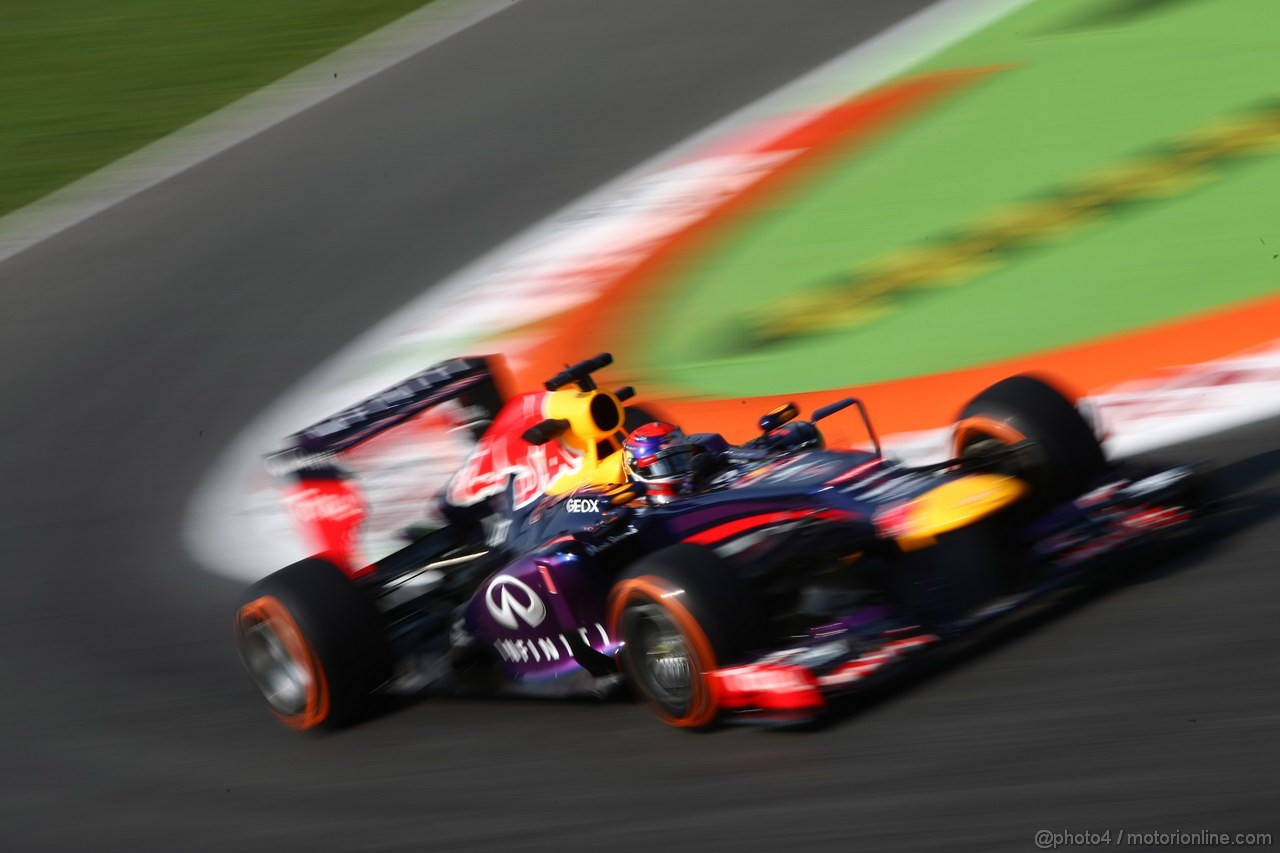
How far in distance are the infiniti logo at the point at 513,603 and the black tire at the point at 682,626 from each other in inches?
16.5

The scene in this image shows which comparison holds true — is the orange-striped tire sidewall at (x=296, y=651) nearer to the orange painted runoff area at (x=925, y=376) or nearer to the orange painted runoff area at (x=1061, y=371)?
the orange painted runoff area at (x=925, y=376)

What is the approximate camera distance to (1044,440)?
5562mm

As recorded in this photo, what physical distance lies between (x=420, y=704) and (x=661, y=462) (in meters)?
1.33

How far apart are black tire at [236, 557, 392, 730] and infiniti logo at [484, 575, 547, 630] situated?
49cm

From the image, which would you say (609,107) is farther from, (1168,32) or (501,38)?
(1168,32)

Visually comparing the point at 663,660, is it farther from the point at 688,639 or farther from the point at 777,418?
the point at 777,418

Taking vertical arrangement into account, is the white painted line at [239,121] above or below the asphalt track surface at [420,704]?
above

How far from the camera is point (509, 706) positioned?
5.84 meters

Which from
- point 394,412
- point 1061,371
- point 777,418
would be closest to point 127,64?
point 394,412

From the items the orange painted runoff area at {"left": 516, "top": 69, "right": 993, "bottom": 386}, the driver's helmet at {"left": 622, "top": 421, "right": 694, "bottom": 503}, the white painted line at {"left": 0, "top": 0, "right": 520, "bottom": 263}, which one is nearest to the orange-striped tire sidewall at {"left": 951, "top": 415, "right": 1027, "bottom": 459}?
the driver's helmet at {"left": 622, "top": 421, "right": 694, "bottom": 503}

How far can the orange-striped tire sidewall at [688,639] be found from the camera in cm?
483

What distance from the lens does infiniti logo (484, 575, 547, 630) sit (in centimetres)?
551

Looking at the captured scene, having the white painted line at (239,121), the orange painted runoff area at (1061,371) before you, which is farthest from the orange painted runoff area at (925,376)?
the white painted line at (239,121)

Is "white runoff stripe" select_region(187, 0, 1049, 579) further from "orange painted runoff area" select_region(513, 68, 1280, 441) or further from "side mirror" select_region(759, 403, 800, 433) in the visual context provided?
"side mirror" select_region(759, 403, 800, 433)
